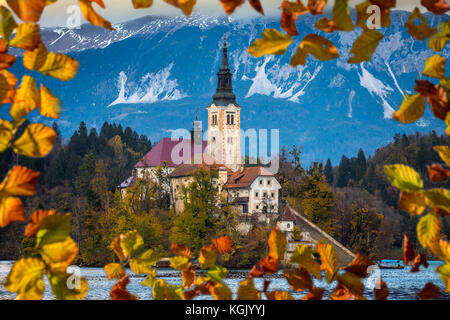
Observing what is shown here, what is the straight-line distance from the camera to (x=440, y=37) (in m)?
1.20

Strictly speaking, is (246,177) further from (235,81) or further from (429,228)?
(235,81)

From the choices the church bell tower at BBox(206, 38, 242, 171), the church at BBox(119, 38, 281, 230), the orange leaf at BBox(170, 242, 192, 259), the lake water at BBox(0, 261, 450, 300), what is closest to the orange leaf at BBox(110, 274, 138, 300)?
the orange leaf at BBox(170, 242, 192, 259)

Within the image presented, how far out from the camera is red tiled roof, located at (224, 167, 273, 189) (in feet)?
218

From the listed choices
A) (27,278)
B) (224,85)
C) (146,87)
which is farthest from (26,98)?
(146,87)

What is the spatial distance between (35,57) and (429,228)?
2.34ft

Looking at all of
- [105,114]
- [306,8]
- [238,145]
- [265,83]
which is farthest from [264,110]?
[306,8]

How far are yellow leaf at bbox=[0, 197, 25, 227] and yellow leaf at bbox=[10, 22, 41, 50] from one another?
0.25 metres

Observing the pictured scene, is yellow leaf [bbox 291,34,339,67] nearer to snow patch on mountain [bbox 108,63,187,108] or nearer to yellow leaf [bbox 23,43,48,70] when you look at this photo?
yellow leaf [bbox 23,43,48,70]

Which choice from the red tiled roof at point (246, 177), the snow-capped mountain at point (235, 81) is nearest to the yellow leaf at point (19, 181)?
the red tiled roof at point (246, 177)

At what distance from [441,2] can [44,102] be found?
69 centimetres

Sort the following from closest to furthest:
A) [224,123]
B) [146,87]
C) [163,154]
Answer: [163,154], [224,123], [146,87]

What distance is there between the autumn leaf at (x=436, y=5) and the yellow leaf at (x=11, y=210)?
743 mm

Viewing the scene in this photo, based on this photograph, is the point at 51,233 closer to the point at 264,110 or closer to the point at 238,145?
the point at 238,145

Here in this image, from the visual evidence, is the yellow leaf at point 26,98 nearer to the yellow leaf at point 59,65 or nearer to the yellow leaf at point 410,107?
the yellow leaf at point 59,65
